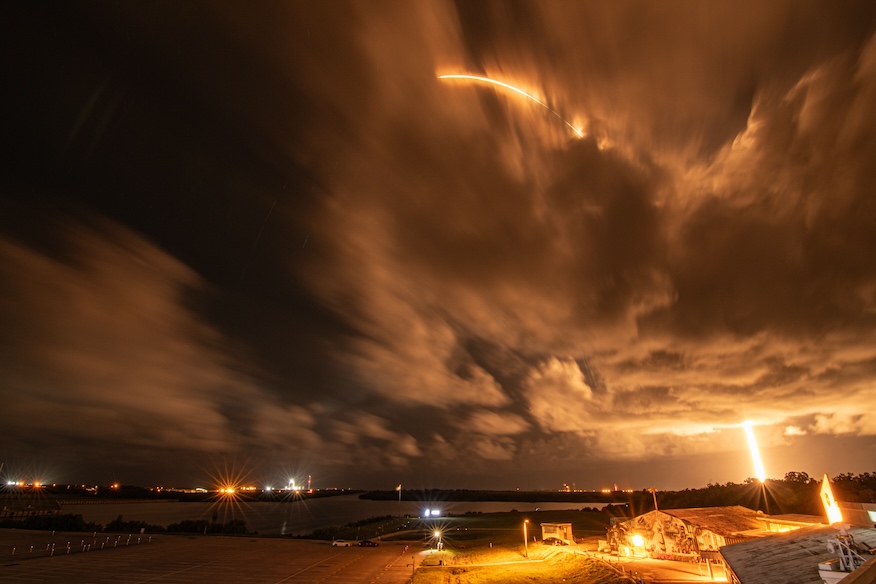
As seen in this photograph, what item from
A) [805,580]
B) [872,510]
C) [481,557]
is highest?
[872,510]

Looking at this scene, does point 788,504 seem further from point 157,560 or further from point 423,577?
point 157,560

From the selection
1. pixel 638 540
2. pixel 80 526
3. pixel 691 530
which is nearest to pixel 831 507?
pixel 691 530

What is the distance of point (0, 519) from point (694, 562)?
14949 centimetres

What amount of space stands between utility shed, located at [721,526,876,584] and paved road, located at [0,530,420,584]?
1537 inches

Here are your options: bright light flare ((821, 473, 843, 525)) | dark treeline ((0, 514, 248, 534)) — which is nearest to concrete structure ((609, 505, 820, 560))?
bright light flare ((821, 473, 843, 525))

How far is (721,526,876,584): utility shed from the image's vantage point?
21.5m

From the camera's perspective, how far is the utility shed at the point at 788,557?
21.5 meters

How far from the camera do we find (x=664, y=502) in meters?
162

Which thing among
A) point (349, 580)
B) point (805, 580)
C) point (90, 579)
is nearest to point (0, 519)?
point (90, 579)

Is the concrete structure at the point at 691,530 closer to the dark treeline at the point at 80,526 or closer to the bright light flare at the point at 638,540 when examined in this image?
the bright light flare at the point at 638,540

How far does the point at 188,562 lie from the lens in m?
64.3

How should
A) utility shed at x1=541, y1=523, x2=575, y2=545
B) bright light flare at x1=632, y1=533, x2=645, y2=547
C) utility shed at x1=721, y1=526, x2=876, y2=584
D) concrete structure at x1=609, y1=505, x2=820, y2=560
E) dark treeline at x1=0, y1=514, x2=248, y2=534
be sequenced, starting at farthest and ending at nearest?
dark treeline at x1=0, y1=514, x2=248, y2=534 → utility shed at x1=541, y1=523, x2=575, y2=545 → bright light flare at x1=632, y1=533, x2=645, y2=547 → concrete structure at x1=609, y1=505, x2=820, y2=560 → utility shed at x1=721, y1=526, x2=876, y2=584

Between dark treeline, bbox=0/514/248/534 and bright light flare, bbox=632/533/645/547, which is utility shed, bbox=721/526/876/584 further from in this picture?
dark treeline, bbox=0/514/248/534

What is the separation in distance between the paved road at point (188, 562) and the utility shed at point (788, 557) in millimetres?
39044
